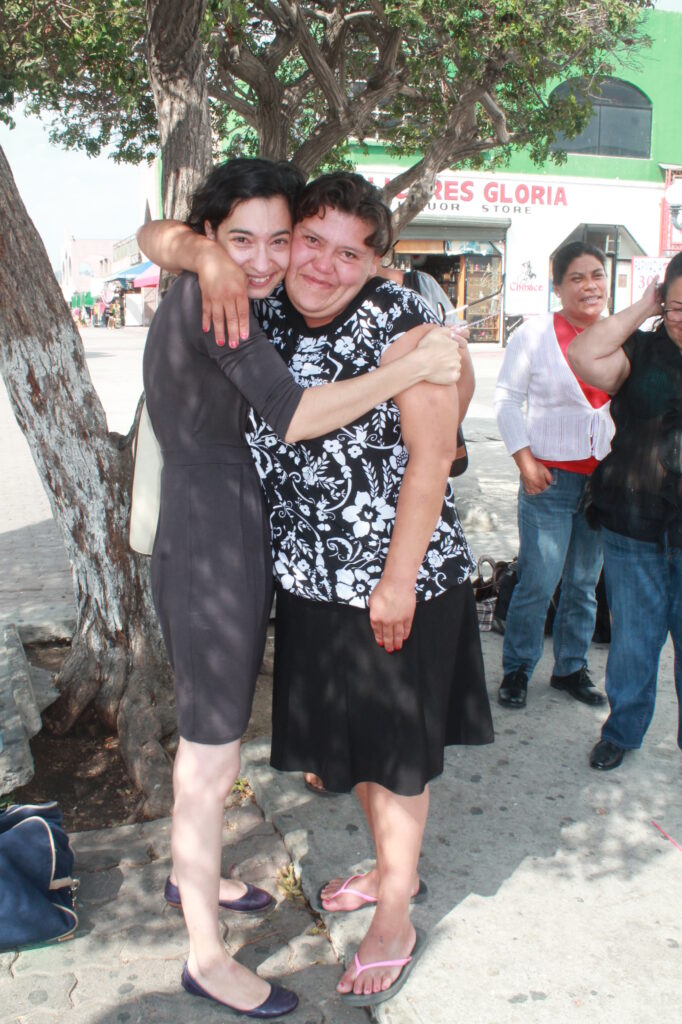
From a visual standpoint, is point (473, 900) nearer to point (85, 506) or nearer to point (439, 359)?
point (439, 359)

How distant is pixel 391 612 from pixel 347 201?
98 centimetres

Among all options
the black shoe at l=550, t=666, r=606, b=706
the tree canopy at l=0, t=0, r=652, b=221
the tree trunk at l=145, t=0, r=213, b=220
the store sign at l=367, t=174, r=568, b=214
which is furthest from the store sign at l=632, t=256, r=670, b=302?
the black shoe at l=550, t=666, r=606, b=706

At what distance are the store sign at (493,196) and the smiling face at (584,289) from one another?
2414 centimetres

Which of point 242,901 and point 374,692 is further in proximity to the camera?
point 242,901

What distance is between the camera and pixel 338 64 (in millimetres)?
8938

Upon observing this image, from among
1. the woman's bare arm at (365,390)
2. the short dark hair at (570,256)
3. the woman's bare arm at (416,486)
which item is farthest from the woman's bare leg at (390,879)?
the short dark hair at (570,256)

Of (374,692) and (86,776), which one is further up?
(374,692)

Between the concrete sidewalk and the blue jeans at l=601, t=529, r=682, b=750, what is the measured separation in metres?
0.23

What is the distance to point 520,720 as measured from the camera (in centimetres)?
394

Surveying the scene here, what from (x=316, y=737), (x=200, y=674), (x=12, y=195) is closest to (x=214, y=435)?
(x=200, y=674)

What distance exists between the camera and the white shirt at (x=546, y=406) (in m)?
3.82

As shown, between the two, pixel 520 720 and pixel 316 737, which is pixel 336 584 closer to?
pixel 316 737

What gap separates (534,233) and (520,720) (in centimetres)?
2666

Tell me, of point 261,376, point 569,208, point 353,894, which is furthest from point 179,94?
point 569,208
